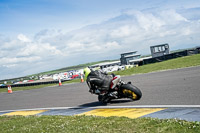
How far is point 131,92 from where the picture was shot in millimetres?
9078

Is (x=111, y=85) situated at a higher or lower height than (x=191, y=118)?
higher

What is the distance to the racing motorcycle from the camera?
9.08m

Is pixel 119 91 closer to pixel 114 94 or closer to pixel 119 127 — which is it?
pixel 114 94

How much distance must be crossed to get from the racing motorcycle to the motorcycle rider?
34mm

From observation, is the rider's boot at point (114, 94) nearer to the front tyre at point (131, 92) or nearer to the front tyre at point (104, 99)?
the front tyre at point (104, 99)

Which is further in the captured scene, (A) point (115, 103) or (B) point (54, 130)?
(A) point (115, 103)

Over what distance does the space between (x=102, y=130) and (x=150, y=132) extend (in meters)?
1.03

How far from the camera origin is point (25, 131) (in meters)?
6.43

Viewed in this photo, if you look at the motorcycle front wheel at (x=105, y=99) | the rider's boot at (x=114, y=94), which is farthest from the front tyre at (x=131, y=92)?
the motorcycle front wheel at (x=105, y=99)

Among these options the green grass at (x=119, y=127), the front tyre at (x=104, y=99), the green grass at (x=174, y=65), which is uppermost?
the green grass at (x=174, y=65)

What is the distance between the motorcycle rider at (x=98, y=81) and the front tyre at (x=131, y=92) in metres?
0.42

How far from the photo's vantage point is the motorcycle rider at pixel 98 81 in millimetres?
9266

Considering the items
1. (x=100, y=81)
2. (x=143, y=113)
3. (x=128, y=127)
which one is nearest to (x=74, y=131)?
(x=128, y=127)

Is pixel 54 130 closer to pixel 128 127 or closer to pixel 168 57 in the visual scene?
pixel 128 127
